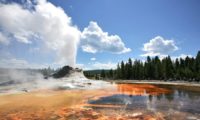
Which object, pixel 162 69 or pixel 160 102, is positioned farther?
pixel 162 69

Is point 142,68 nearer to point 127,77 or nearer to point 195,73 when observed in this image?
point 127,77

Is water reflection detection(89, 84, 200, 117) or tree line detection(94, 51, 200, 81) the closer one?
water reflection detection(89, 84, 200, 117)

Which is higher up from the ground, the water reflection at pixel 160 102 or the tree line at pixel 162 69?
the tree line at pixel 162 69

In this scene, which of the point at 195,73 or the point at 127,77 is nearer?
the point at 195,73

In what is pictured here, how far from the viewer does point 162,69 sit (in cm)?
7994

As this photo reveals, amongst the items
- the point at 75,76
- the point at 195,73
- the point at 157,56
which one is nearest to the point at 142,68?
the point at 157,56

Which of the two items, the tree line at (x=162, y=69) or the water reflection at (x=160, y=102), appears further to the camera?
the tree line at (x=162, y=69)

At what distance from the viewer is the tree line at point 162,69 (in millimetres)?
68750

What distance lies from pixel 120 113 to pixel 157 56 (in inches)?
2912

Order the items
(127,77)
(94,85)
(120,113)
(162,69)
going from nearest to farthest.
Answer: (120,113) → (94,85) → (162,69) → (127,77)

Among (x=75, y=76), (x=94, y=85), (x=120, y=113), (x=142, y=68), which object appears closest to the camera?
(x=120, y=113)

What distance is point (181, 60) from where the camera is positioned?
84188 mm

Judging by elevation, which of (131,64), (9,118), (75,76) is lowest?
(9,118)

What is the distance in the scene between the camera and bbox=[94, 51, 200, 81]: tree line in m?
68.8
